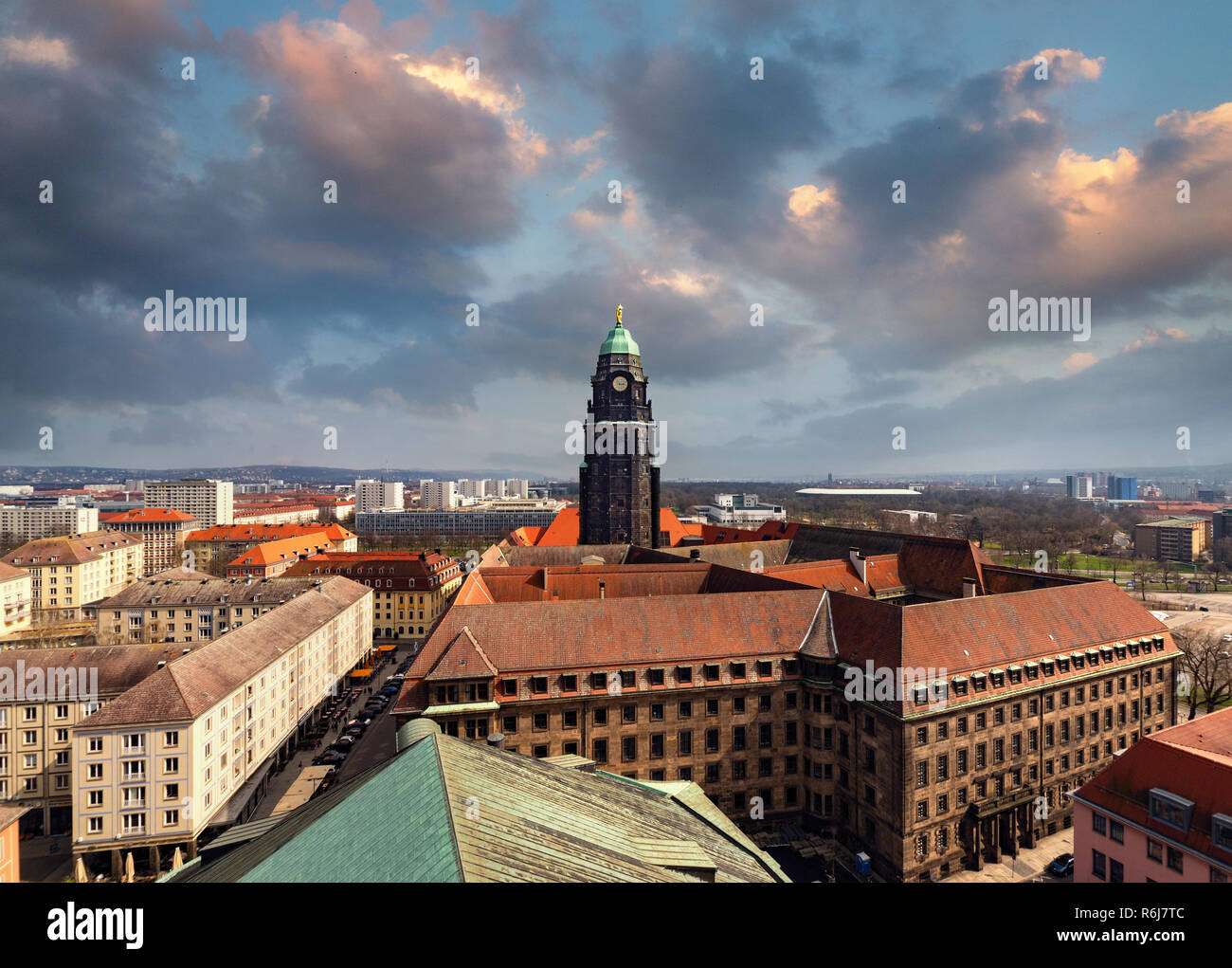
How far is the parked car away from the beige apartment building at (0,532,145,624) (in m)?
123

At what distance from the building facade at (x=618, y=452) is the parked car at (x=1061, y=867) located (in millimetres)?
57041

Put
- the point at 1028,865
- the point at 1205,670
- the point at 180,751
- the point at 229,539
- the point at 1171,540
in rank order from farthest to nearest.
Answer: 1. the point at 1171,540
2. the point at 229,539
3. the point at 1205,670
4. the point at 180,751
5. the point at 1028,865

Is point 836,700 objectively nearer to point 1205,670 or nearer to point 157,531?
point 1205,670

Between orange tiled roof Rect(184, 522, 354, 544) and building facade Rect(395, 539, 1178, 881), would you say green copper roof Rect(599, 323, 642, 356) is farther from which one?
orange tiled roof Rect(184, 522, 354, 544)

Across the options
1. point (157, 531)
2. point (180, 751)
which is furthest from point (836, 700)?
point (157, 531)

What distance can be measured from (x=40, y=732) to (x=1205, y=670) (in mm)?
95975

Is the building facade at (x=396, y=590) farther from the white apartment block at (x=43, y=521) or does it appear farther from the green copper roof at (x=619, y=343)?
the white apartment block at (x=43, y=521)

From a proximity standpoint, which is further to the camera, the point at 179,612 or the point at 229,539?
the point at 229,539

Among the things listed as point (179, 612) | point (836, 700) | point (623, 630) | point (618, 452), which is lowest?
point (836, 700)

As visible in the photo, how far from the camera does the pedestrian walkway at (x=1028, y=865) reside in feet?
120

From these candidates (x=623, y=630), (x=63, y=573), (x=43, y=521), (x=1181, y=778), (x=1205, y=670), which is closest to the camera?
(x=1181, y=778)

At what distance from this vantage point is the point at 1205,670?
55562 mm

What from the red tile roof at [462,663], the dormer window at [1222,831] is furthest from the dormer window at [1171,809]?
the red tile roof at [462,663]

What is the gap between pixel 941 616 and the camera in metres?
40.3
